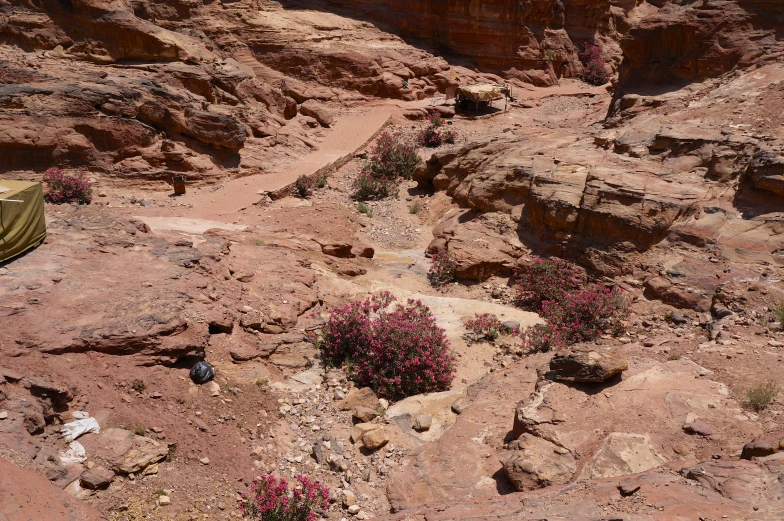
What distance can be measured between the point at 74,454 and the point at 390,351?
3.77m

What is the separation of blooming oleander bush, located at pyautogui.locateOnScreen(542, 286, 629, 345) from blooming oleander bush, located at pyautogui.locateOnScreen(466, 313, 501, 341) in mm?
853

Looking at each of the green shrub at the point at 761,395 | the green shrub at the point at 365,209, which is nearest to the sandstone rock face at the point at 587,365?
the green shrub at the point at 761,395

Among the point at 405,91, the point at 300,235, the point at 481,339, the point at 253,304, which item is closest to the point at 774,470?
the point at 481,339

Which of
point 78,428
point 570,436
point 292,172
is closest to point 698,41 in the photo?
point 292,172

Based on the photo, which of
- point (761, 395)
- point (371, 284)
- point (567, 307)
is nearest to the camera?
point (761, 395)

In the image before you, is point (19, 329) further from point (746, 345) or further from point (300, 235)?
point (746, 345)

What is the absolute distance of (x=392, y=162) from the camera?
1791cm

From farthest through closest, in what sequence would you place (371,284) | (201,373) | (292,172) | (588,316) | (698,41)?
(292,172) < (698,41) < (371,284) < (588,316) < (201,373)

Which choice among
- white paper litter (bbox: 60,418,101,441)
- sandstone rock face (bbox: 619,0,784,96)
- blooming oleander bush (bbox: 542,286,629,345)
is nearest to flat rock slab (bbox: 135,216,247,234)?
white paper litter (bbox: 60,418,101,441)

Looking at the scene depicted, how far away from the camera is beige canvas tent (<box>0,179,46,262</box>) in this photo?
8609mm

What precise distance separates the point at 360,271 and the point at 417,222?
12.0 ft

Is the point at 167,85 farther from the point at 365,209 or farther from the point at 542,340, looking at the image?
the point at 542,340

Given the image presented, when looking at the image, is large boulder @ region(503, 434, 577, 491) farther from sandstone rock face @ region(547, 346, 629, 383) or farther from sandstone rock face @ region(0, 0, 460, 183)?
sandstone rock face @ region(0, 0, 460, 183)

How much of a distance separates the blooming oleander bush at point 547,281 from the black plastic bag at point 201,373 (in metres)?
5.62
